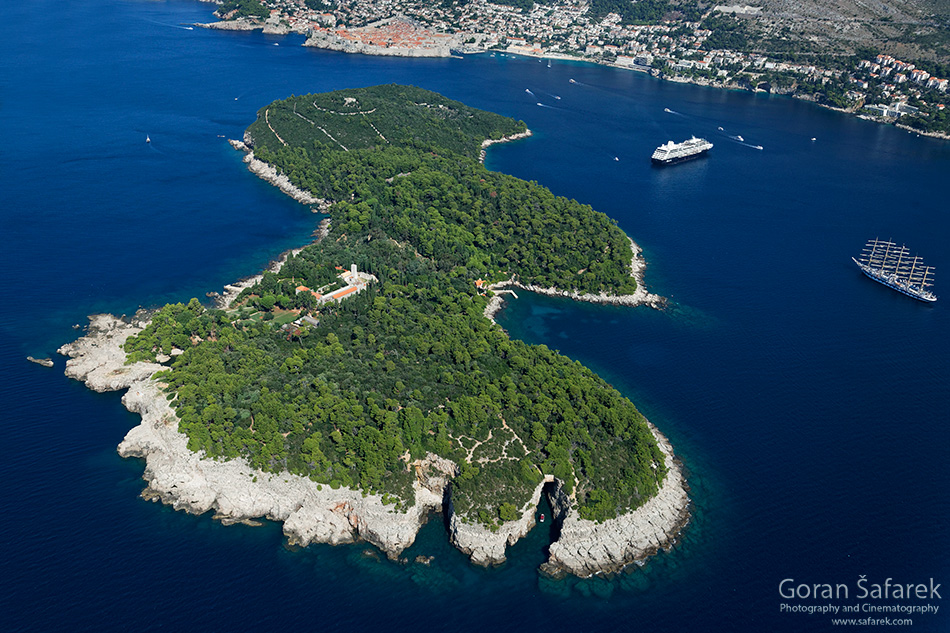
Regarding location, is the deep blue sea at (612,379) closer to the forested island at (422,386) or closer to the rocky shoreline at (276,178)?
the rocky shoreline at (276,178)

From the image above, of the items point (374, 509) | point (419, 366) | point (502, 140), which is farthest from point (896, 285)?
point (502, 140)

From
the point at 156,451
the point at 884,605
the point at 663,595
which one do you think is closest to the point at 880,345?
the point at 884,605

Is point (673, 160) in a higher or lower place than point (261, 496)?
higher

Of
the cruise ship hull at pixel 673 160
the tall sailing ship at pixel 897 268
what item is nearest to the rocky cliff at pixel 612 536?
the tall sailing ship at pixel 897 268

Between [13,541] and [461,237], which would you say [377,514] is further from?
[461,237]

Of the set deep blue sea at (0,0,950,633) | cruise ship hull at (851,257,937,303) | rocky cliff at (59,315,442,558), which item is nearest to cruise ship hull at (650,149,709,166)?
deep blue sea at (0,0,950,633)

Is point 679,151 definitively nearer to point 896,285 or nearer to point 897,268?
point 897,268

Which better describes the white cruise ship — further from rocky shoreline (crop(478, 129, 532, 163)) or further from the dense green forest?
the dense green forest
